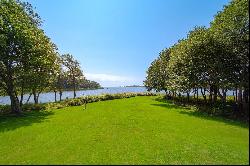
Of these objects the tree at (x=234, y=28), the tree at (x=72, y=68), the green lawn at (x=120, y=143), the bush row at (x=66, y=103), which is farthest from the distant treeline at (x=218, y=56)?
the tree at (x=72, y=68)

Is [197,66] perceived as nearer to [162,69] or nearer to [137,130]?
[137,130]

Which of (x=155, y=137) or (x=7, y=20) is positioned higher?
(x=7, y=20)

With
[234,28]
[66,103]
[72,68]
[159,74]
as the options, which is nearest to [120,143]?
[234,28]

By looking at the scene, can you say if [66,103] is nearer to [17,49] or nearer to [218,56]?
[17,49]

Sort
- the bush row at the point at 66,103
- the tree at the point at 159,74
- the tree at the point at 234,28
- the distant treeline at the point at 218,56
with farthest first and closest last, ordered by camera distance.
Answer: the tree at the point at 159,74, the bush row at the point at 66,103, the distant treeline at the point at 218,56, the tree at the point at 234,28

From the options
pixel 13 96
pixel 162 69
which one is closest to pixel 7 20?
pixel 13 96

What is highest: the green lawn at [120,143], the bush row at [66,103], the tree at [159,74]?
the tree at [159,74]

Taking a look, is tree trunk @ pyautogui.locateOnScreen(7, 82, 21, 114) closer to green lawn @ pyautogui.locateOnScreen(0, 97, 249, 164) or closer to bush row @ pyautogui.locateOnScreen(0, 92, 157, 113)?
bush row @ pyautogui.locateOnScreen(0, 92, 157, 113)

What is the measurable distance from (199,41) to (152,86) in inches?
1932

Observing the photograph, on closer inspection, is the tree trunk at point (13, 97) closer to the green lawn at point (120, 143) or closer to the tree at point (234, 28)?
the green lawn at point (120, 143)

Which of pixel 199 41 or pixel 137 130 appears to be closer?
pixel 137 130

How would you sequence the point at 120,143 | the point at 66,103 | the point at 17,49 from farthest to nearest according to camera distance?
the point at 66,103 < the point at 17,49 < the point at 120,143

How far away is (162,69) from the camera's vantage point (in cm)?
10012

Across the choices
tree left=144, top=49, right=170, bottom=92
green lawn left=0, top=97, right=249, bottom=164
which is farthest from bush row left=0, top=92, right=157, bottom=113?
green lawn left=0, top=97, right=249, bottom=164
